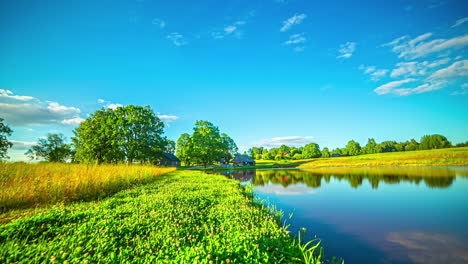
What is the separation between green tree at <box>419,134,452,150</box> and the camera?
221 ft

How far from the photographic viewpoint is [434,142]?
70.8 m

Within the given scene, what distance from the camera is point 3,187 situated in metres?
6.95

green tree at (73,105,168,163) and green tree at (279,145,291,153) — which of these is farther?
green tree at (279,145,291,153)

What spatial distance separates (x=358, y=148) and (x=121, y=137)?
121059 mm

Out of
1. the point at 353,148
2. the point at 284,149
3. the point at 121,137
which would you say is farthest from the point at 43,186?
the point at 353,148

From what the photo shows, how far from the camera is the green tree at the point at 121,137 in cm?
3200

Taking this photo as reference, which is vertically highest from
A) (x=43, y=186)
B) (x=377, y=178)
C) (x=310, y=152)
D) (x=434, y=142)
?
(x=434, y=142)

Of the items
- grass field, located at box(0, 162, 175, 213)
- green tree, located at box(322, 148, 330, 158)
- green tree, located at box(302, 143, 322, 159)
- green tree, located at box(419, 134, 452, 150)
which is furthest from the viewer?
green tree, located at box(322, 148, 330, 158)

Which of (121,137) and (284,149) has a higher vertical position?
(121,137)

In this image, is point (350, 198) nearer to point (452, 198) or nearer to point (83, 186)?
point (452, 198)

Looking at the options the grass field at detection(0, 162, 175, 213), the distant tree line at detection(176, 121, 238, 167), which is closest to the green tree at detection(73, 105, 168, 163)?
the distant tree line at detection(176, 121, 238, 167)

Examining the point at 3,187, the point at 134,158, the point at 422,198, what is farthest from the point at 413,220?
the point at 134,158

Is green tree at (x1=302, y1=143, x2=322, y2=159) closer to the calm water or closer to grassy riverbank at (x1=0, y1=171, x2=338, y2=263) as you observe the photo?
the calm water

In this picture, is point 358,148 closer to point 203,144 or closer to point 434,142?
point 434,142
